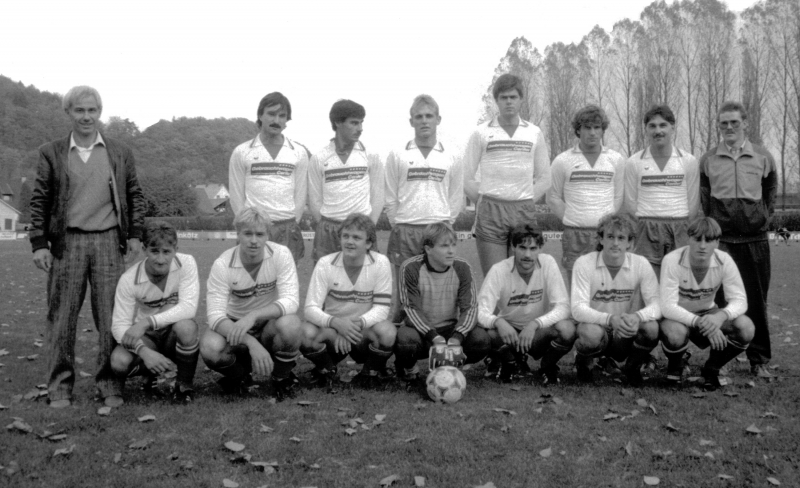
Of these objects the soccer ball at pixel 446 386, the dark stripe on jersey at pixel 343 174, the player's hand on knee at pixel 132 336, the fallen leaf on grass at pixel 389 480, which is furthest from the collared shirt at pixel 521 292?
the player's hand on knee at pixel 132 336

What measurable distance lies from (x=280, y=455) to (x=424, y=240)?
6.83 feet

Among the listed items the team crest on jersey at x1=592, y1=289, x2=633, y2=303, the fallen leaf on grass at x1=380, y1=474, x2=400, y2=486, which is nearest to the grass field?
the fallen leaf on grass at x1=380, y1=474, x2=400, y2=486

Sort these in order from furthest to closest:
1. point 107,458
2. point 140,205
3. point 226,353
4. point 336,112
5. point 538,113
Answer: point 538,113, point 336,112, point 140,205, point 226,353, point 107,458

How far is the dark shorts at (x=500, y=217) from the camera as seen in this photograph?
5.73m

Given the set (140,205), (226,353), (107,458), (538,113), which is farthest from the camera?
(538,113)

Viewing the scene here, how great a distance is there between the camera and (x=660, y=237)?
18.7ft

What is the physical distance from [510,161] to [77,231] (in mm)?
3428

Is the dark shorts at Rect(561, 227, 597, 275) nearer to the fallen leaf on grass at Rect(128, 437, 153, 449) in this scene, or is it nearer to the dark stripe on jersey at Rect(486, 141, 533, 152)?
the dark stripe on jersey at Rect(486, 141, 533, 152)

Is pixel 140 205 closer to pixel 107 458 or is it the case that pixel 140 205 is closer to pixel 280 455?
pixel 107 458

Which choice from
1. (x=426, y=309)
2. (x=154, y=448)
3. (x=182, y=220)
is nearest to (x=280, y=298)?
(x=426, y=309)

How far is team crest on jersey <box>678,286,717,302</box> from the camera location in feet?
17.5

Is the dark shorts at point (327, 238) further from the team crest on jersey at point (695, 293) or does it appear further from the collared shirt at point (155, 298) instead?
the team crest on jersey at point (695, 293)

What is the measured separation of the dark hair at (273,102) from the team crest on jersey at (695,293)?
348 cm

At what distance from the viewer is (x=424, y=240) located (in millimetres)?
5223
